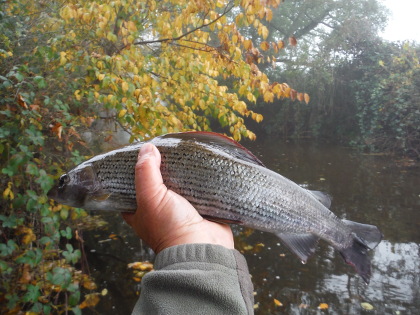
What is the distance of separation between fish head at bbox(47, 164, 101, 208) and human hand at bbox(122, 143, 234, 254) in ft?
0.81

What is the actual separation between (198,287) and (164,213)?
1.61 ft

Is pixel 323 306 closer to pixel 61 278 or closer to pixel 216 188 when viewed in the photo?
pixel 61 278

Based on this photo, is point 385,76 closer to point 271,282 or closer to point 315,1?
point 315,1

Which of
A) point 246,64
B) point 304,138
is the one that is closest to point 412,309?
point 246,64

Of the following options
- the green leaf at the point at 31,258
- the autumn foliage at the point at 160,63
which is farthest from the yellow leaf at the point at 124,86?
the green leaf at the point at 31,258

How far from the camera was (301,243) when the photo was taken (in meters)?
1.77

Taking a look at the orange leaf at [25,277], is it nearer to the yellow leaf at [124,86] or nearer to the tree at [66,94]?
the tree at [66,94]

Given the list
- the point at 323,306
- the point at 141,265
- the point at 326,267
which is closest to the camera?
the point at 323,306

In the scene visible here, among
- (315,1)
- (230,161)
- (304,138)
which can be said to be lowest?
(304,138)

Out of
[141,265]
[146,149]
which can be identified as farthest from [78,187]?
[141,265]

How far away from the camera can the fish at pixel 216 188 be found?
1642mm

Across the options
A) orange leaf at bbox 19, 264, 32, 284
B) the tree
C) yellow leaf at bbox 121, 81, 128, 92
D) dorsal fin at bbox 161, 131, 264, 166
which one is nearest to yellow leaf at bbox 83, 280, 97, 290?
the tree

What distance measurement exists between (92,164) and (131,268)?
139 inches

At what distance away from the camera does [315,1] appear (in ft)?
74.6
